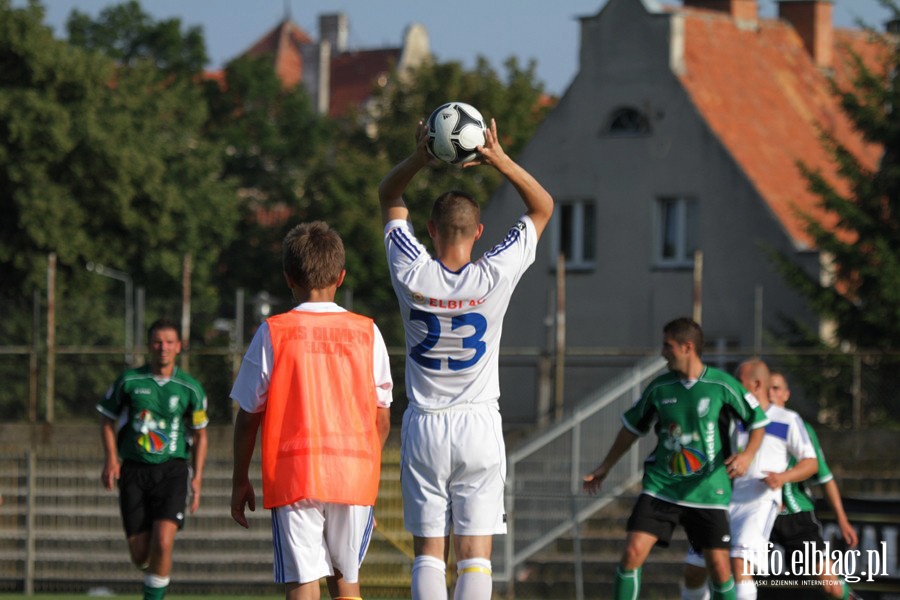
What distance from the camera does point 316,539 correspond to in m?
7.86

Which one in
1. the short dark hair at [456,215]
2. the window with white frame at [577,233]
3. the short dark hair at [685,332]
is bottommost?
the short dark hair at [685,332]

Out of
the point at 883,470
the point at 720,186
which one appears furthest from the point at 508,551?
the point at 720,186

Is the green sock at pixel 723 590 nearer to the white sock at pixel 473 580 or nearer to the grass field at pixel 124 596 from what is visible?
the white sock at pixel 473 580

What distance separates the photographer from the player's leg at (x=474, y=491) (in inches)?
326

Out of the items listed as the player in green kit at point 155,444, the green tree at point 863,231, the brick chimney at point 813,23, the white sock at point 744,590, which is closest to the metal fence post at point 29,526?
the player in green kit at point 155,444

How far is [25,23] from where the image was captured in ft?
132

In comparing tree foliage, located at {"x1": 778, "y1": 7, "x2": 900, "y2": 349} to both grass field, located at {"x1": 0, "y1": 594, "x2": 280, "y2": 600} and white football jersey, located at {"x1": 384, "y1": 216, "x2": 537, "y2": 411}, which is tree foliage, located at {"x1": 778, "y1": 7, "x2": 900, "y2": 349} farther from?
white football jersey, located at {"x1": 384, "y1": 216, "x2": 537, "y2": 411}

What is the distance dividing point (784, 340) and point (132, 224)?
1765cm

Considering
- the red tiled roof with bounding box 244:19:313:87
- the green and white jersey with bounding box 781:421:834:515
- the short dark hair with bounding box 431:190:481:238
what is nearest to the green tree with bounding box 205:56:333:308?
the red tiled roof with bounding box 244:19:313:87

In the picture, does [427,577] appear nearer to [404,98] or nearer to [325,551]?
[325,551]

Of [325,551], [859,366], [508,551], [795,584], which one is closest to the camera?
[325,551]

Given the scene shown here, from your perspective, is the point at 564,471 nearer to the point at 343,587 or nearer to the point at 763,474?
the point at 763,474

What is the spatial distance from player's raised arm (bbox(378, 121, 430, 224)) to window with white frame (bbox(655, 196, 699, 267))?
27.4m

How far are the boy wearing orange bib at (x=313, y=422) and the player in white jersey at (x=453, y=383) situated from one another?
0.39m
